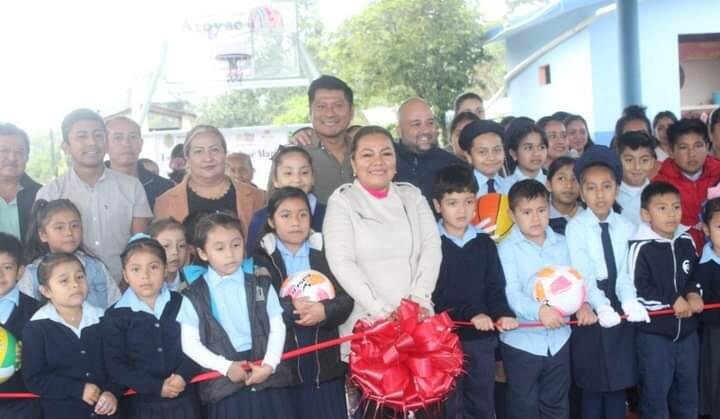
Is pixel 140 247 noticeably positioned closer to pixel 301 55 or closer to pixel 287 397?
pixel 287 397

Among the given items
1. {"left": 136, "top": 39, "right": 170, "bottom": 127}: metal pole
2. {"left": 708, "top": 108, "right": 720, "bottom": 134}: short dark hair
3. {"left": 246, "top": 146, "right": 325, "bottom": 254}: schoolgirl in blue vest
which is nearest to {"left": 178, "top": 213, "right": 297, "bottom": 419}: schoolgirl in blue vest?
{"left": 246, "top": 146, "right": 325, "bottom": 254}: schoolgirl in blue vest

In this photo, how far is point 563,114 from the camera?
6.95m

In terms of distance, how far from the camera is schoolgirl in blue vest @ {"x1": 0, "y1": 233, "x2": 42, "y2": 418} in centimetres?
362

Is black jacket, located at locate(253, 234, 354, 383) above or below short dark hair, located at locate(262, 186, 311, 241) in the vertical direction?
below

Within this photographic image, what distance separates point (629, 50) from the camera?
36.0ft

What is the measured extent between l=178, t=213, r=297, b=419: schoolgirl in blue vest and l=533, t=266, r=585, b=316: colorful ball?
1386 mm

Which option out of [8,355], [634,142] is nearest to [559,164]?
[634,142]

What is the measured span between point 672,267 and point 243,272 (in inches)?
93.7

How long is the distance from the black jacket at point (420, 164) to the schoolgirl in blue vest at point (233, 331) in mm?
1583

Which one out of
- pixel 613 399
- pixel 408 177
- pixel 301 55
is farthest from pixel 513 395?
pixel 301 55

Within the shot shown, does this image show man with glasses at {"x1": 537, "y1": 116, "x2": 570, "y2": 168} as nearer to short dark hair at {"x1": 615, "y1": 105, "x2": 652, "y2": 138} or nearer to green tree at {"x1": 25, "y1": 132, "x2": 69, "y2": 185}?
short dark hair at {"x1": 615, "y1": 105, "x2": 652, "y2": 138}

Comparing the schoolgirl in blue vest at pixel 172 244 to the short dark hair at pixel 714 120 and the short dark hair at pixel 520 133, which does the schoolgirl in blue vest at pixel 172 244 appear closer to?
the short dark hair at pixel 520 133

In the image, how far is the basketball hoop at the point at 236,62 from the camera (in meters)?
13.4

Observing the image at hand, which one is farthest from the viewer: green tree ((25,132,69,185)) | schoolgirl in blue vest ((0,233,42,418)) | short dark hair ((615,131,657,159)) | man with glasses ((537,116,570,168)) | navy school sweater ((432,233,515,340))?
green tree ((25,132,69,185))
